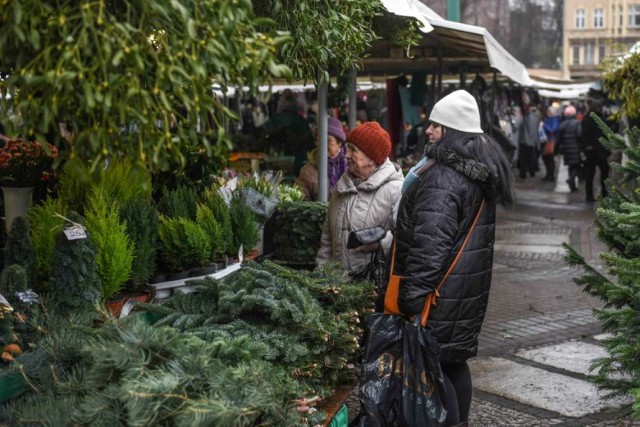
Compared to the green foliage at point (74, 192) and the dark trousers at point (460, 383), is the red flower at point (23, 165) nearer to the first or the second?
the green foliage at point (74, 192)

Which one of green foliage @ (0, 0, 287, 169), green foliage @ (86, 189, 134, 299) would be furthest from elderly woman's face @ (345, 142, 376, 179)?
green foliage @ (0, 0, 287, 169)

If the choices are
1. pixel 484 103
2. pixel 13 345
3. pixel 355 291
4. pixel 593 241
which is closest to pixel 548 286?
pixel 593 241

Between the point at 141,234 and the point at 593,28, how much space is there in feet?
280

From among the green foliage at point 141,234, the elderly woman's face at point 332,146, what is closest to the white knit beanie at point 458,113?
the green foliage at point 141,234

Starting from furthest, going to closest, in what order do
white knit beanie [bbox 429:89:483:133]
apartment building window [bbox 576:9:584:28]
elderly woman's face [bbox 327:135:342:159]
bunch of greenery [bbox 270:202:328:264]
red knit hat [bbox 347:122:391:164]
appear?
1. apartment building window [bbox 576:9:584:28]
2. elderly woman's face [bbox 327:135:342:159]
3. bunch of greenery [bbox 270:202:328:264]
4. red knit hat [bbox 347:122:391:164]
5. white knit beanie [bbox 429:89:483:133]

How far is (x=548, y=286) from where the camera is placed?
10.2 m

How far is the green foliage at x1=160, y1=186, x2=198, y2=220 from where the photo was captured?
5.17m

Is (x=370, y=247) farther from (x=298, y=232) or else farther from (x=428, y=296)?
(x=298, y=232)

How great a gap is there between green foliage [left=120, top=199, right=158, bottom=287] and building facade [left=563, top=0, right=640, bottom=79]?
3121 inches

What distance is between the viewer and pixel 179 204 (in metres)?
5.20

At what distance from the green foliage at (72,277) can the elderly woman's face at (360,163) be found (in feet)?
5.88

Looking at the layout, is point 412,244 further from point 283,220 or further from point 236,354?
point 283,220

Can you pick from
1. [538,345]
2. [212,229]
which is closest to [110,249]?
[212,229]

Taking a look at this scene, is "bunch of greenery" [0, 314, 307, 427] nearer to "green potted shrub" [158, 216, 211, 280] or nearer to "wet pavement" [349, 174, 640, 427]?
"green potted shrub" [158, 216, 211, 280]
